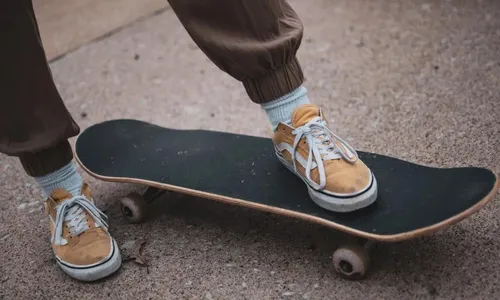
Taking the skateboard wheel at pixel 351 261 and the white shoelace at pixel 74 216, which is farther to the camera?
the white shoelace at pixel 74 216

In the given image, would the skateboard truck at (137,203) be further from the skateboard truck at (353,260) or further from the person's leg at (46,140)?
the skateboard truck at (353,260)

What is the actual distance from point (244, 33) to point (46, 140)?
0.47 meters

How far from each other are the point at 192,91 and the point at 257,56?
2.85 feet

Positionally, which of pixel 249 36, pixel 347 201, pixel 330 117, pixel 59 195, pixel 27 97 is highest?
pixel 249 36

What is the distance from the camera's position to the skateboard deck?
1.08 m

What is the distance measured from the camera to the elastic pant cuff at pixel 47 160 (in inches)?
51.6

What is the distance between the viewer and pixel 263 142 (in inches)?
56.1

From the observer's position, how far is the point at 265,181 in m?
1.27

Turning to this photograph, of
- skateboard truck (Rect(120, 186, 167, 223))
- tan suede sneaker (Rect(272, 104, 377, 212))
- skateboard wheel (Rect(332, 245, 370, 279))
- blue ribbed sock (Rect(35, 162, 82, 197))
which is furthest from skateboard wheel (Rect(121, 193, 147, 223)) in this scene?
skateboard wheel (Rect(332, 245, 370, 279))

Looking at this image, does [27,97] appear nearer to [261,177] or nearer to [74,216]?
[74,216]

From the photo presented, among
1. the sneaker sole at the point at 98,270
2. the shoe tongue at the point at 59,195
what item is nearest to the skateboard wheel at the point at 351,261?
the sneaker sole at the point at 98,270

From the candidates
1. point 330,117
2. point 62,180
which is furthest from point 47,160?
point 330,117

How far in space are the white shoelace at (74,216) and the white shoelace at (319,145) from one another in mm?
455

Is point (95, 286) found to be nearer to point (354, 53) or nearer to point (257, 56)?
point (257, 56)
